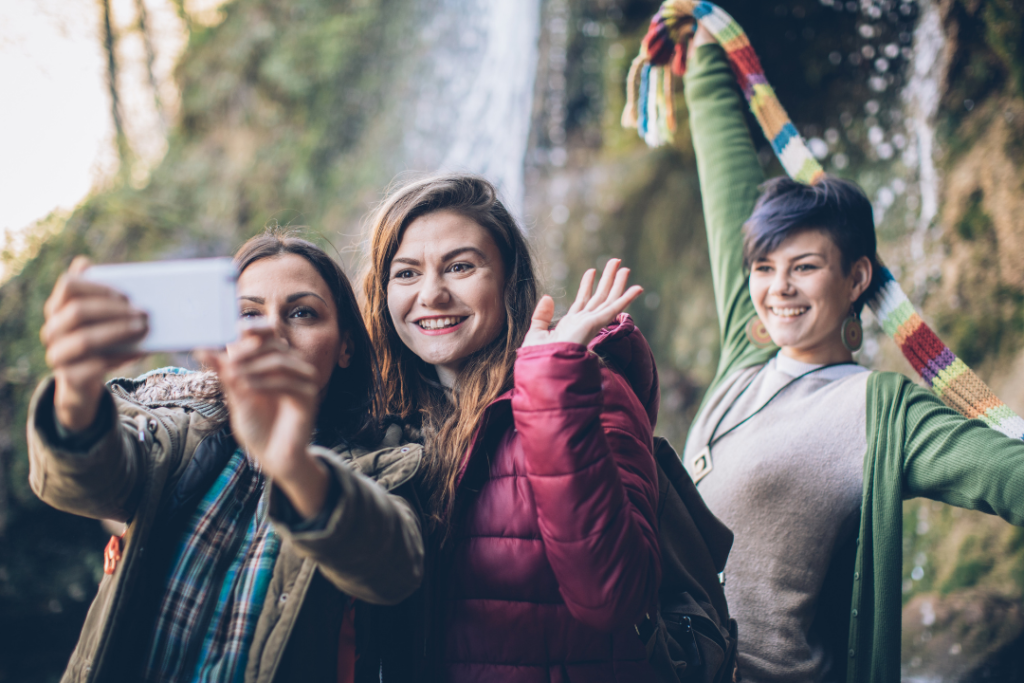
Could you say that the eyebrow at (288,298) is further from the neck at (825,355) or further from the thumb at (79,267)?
the neck at (825,355)

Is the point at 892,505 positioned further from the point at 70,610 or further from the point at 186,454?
the point at 70,610

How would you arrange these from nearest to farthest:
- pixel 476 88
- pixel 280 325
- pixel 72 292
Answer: pixel 72 292, pixel 280 325, pixel 476 88

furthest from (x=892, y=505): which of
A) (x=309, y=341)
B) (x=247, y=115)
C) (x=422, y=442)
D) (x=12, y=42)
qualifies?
(x=247, y=115)

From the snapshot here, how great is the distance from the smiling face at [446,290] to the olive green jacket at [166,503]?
32 cm

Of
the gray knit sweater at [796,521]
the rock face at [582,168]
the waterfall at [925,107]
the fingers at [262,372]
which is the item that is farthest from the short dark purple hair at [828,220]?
the waterfall at [925,107]

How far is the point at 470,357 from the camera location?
5.43ft

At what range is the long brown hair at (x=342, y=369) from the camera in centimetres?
152

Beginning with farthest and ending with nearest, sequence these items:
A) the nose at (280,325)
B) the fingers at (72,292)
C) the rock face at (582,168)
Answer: the rock face at (582,168) → the nose at (280,325) → the fingers at (72,292)

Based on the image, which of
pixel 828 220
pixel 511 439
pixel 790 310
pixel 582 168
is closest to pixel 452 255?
pixel 511 439

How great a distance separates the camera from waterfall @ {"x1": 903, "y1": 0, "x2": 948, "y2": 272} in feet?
11.4

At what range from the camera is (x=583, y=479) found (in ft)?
3.89

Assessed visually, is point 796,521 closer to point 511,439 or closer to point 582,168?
point 511,439

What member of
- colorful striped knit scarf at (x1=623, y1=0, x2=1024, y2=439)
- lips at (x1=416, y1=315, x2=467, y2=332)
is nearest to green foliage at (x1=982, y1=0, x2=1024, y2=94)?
colorful striped knit scarf at (x1=623, y1=0, x2=1024, y2=439)

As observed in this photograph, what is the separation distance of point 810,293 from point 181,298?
1.84 m
